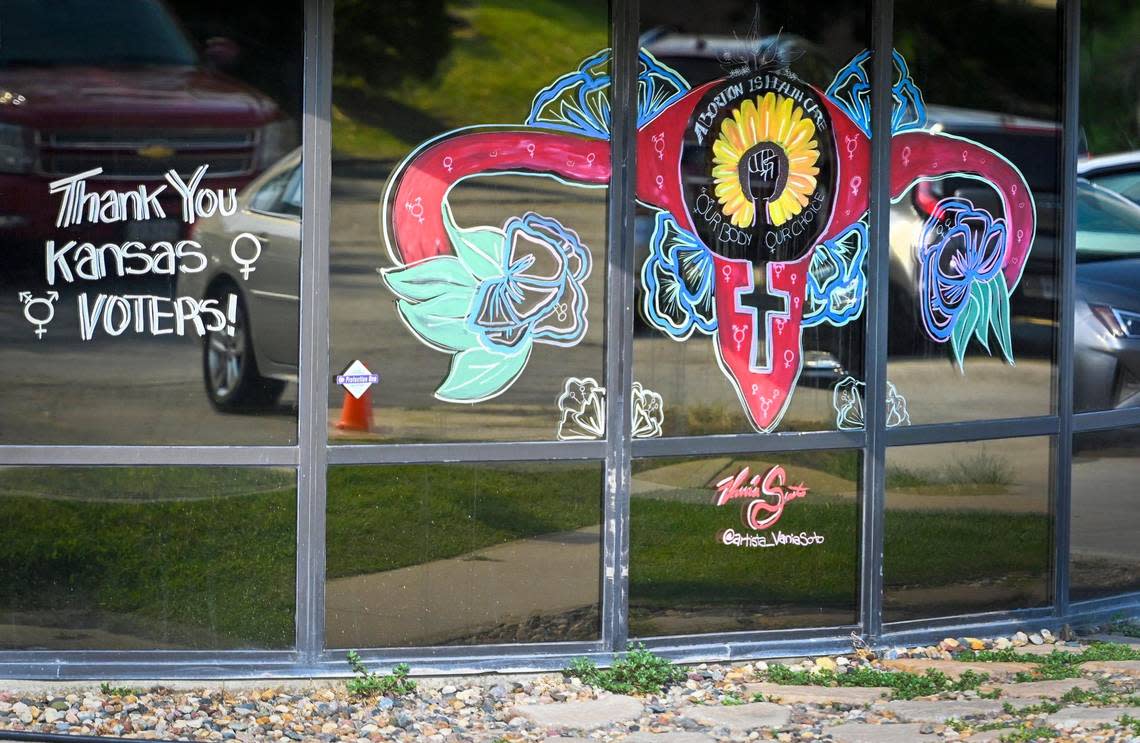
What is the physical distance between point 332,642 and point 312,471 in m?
0.72

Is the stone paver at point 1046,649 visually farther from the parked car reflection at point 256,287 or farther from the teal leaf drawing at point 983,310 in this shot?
the parked car reflection at point 256,287

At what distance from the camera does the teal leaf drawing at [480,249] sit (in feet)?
19.0

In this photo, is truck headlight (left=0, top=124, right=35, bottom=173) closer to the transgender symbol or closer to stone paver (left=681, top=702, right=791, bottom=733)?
the transgender symbol

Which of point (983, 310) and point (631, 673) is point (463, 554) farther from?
point (983, 310)

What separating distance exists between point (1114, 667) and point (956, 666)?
69 cm

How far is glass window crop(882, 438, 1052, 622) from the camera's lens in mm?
6469

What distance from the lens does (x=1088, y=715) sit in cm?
534

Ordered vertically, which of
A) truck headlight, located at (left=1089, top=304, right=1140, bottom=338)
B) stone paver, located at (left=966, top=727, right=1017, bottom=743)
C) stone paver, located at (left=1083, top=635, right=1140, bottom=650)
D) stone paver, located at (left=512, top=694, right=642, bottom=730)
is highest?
truck headlight, located at (left=1089, top=304, right=1140, bottom=338)

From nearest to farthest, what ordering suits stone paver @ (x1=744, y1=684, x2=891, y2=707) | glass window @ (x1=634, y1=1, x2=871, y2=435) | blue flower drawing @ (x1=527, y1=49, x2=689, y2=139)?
stone paver @ (x1=744, y1=684, x2=891, y2=707) → blue flower drawing @ (x1=527, y1=49, x2=689, y2=139) → glass window @ (x1=634, y1=1, x2=871, y2=435)

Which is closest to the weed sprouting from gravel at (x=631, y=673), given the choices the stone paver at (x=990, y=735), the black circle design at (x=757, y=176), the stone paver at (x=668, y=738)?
the stone paver at (x=668, y=738)

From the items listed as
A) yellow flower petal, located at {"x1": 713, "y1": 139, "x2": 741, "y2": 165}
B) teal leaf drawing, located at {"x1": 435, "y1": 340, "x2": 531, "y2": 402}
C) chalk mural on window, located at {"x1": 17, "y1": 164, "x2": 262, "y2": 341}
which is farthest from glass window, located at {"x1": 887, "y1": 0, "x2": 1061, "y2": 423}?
chalk mural on window, located at {"x1": 17, "y1": 164, "x2": 262, "y2": 341}

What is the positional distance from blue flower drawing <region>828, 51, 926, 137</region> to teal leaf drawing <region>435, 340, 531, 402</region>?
1812mm

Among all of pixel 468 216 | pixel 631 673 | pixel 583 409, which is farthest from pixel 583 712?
pixel 468 216

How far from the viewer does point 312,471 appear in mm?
5602
